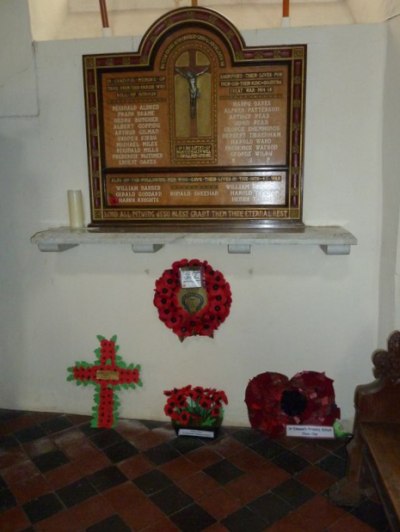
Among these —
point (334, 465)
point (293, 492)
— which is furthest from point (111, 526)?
point (334, 465)

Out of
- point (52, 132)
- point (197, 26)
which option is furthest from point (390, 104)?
point (52, 132)

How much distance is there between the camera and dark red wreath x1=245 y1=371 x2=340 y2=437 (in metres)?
2.29

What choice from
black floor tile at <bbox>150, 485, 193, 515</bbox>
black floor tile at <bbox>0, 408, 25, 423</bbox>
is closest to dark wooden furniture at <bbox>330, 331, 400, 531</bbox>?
black floor tile at <bbox>150, 485, 193, 515</bbox>

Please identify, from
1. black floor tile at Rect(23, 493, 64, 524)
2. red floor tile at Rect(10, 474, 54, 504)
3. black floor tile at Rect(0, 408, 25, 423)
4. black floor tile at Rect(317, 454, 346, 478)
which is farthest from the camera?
black floor tile at Rect(0, 408, 25, 423)

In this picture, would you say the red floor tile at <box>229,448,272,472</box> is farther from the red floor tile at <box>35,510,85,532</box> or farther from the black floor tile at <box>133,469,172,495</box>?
the red floor tile at <box>35,510,85,532</box>

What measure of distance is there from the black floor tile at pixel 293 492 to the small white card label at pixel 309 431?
337mm

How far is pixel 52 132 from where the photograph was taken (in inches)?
89.4

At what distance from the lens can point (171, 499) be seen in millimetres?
1878

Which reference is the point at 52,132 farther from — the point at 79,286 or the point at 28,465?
the point at 28,465

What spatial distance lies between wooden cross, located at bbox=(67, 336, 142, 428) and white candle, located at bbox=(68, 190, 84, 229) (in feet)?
2.10

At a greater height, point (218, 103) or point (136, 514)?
point (218, 103)

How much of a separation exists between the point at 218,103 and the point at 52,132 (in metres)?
0.85

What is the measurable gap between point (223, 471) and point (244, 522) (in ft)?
1.02

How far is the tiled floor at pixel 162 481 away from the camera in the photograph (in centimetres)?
176
